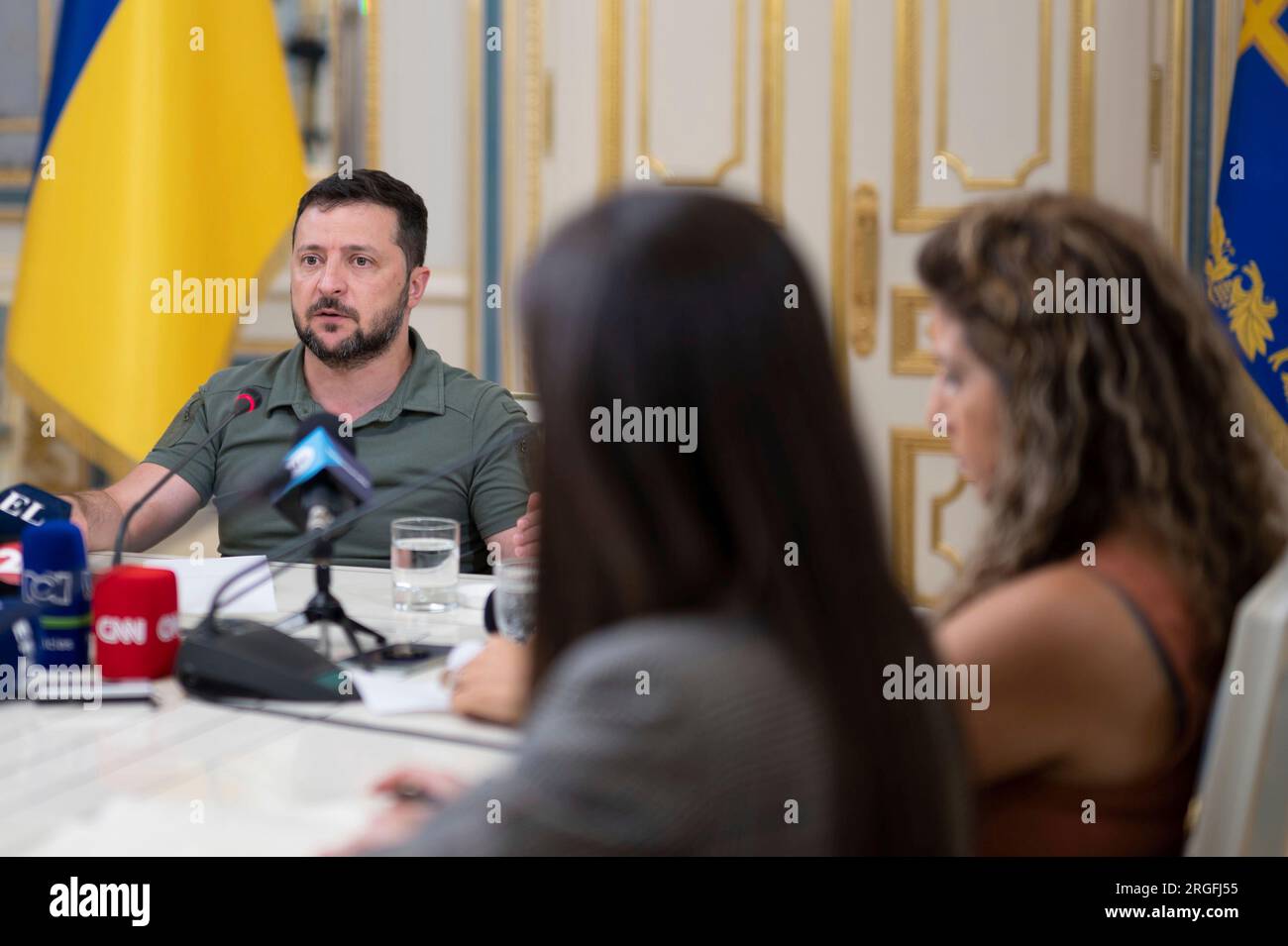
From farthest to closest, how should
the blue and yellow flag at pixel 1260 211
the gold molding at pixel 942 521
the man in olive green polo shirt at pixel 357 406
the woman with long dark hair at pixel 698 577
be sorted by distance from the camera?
the gold molding at pixel 942 521 → the blue and yellow flag at pixel 1260 211 → the man in olive green polo shirt at pixel 357 406 → the woman with long dark hair at pixel 698 577

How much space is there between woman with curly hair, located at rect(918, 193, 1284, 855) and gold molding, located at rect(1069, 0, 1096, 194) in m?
2.24

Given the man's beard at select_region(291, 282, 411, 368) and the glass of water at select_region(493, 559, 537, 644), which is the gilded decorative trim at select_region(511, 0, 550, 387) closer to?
the man's beard at select_region(291, 282, 411, 368)

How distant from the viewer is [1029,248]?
1040mm

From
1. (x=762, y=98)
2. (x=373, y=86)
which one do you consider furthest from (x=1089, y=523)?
(x=373, y=86)

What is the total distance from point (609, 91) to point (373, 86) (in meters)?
0.61

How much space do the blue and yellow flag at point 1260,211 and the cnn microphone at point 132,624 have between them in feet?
7.02

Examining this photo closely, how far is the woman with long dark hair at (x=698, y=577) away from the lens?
2.06 feet

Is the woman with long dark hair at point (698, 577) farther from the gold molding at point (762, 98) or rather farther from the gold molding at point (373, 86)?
the gold molding at point (373, 86)

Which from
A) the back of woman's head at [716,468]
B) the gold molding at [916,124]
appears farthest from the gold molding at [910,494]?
the back of woman's head at [716,468]

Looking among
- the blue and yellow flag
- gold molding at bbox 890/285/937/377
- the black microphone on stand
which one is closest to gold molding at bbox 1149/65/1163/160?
the blue and yellow flag

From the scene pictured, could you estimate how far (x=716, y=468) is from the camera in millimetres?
654

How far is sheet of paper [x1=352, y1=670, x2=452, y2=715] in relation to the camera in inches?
51.9
